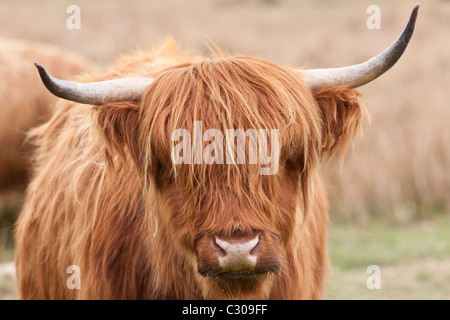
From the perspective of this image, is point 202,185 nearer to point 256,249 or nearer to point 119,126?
point 256,249

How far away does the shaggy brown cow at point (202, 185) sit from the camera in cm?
272

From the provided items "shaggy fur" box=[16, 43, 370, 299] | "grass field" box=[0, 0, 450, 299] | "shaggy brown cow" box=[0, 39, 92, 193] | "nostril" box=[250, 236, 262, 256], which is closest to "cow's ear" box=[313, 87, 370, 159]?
"shaggy fur" box=[16, 43, 370, 299]

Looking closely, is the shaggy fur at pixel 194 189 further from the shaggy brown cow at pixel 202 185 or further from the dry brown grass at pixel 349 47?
the dry brown grass at pixel 349 47

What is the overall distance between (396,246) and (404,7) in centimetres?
868

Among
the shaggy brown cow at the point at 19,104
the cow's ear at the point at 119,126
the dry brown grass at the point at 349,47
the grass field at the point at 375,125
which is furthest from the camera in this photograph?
the dry brown grass at the point at 349,47

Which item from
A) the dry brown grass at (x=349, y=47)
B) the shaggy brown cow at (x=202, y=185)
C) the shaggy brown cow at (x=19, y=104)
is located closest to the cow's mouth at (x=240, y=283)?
the shaggy brown cow at (x=202, y=185)

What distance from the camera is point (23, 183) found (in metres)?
7.71

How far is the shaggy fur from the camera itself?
2744mm

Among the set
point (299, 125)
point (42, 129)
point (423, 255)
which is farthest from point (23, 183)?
point (299, 125)

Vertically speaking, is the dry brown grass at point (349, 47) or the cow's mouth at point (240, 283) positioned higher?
the dry brown grass at point (349, 47)

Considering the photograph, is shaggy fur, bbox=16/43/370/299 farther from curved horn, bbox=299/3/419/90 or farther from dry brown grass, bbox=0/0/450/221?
dry brown grass, bbox=0/0/450/221

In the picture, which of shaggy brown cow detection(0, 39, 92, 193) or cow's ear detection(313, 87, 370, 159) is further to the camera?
shaggy brown cow detection(0, 39, 92, 193)

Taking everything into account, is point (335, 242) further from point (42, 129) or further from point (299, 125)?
point (299, 125)

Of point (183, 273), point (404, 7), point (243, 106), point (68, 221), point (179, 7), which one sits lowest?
point (183, 273)
